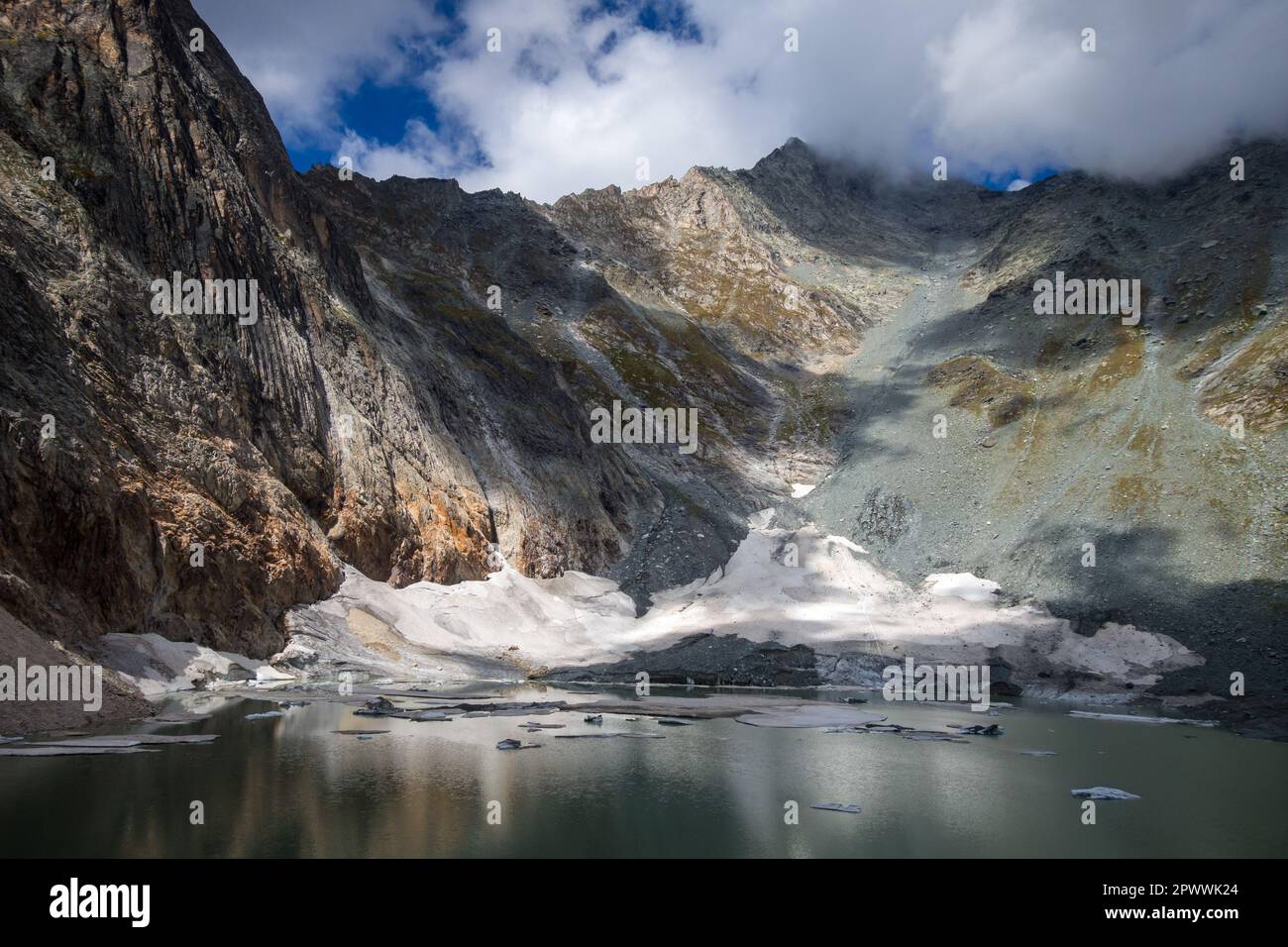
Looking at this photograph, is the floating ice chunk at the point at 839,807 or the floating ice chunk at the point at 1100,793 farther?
the floating ice chunk at the point at 1100,793

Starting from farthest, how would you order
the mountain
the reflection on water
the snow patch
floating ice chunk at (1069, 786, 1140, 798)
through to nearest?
1. the snow patch
2. the mountain
3. floating ice chunk at (1069, 786, 1140, 798)
4. the reflection on water

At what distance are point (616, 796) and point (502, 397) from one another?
1723 inches

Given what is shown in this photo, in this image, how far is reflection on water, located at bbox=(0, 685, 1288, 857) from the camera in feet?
35.4

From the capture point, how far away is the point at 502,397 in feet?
181
